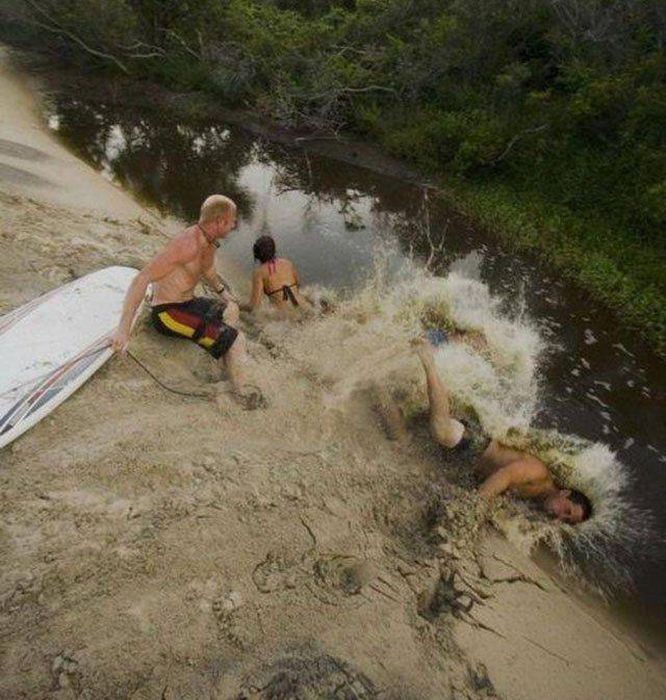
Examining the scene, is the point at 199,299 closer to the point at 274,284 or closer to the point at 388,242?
the point at 274,284

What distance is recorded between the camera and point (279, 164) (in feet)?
41.7

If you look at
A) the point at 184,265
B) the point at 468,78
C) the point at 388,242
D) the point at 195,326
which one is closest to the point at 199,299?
the point at 195,326

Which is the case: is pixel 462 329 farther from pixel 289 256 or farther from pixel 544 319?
pixel 289 256

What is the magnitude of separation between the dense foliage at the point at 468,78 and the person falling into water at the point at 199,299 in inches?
233

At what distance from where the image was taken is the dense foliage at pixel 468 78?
9945 millimetres

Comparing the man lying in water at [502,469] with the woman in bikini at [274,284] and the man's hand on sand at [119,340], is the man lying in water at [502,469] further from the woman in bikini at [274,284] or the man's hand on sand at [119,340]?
the man's hand on sand at [119,340]

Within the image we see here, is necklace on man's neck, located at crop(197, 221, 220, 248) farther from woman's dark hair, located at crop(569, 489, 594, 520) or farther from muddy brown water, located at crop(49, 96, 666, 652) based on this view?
woman's dark hair, located at crop(569, 489, 594, 520)

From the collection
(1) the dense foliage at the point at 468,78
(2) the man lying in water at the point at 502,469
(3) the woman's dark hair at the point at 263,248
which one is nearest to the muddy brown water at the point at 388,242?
(2) the man lying in water at the point at 502,469

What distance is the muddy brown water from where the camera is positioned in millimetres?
6074

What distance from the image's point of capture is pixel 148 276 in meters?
4.67

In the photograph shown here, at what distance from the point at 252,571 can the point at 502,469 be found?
2.31m

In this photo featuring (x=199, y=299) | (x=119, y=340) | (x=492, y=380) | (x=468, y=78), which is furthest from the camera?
(x=468, y=78)

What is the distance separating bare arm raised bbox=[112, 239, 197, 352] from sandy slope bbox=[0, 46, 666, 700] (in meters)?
0.78

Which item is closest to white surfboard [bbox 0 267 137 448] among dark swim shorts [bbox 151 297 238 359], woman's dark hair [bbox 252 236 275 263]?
dark swim shorts [bbox 151 297 238 359]
